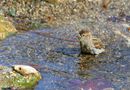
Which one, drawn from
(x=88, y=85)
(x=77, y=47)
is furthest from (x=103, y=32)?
(x=88, y=85)

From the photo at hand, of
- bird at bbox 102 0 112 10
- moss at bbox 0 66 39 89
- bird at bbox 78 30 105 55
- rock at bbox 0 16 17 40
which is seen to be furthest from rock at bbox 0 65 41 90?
bird at bbox 102 0 112 10

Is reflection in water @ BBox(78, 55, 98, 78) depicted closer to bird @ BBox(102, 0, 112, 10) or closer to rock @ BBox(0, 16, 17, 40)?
rock @ BBox(0, 16, 17, 40)

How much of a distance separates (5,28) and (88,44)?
12.8 ft

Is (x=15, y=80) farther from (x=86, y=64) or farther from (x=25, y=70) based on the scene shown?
(x=86, y=64)

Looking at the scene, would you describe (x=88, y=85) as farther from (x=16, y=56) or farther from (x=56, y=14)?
(x=56, y=14)

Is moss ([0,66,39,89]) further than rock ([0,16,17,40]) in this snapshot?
No

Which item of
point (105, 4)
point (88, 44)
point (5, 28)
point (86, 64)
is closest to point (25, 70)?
point (86, 64)

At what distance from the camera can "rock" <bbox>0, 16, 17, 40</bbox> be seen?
1554cm

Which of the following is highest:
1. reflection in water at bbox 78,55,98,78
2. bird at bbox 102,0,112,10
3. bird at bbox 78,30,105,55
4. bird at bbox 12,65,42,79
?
bird at bbox 102,0,112,10

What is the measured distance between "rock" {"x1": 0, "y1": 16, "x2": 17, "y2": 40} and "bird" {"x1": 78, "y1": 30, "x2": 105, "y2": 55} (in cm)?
307

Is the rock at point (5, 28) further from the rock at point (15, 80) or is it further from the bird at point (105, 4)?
the bird at point (105, 4)

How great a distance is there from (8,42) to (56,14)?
4.46 metres

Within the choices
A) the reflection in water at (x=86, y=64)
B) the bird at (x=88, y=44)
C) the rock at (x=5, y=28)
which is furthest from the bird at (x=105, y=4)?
the reflection in water at (x=86, y=64)

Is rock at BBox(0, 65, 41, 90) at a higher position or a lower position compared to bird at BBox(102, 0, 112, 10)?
lower
